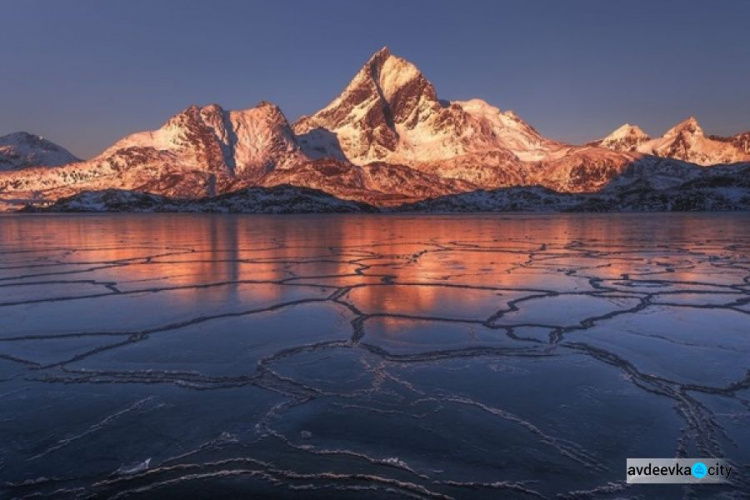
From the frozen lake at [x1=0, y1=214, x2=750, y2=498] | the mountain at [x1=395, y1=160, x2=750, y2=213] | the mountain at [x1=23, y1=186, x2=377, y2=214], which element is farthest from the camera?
the mountain at [x1=23, y1=186, x2=377, y2=214]

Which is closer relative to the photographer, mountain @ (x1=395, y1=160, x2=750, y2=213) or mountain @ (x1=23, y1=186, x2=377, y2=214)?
mountain @ (x1=395, y1=160, x2=750, y2=213)

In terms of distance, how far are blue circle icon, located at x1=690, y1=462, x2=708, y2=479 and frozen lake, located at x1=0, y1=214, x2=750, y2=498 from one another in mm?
142

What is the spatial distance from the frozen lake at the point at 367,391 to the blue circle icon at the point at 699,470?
5.6 inches

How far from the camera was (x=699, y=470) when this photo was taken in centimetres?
379

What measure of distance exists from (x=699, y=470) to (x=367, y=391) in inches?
114

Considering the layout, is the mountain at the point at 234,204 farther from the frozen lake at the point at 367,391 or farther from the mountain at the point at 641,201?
the frozen lake at the point at 367,391

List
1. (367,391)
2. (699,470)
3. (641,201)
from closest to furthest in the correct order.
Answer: (699,470) < (367,391) < (641,201)

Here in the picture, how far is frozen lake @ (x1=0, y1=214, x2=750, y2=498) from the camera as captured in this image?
3732mm

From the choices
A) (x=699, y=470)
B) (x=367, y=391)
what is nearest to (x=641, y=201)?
(x=367, y=391)

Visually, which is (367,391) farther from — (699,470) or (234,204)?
(234,204)

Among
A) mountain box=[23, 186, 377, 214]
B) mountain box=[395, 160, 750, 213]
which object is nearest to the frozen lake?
mountain box=[23, 186, 377, 214]

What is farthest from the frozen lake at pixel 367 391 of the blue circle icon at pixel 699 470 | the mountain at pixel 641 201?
the mountain at pixel 641 201

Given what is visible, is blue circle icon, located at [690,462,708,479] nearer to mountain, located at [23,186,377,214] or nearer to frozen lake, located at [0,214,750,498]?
frozen lake, located at [0,214,750,498]

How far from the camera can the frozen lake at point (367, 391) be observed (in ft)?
12.2
